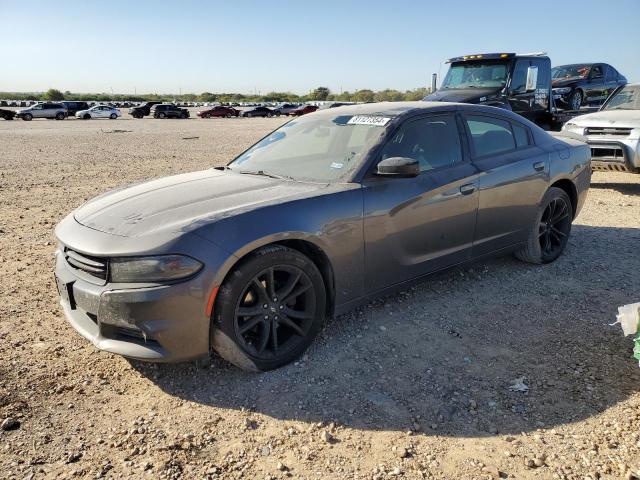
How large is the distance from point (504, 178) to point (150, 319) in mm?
3138

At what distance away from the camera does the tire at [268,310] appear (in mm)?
2902

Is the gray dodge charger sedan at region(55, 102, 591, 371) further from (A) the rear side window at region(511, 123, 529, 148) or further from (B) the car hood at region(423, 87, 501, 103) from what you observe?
(B) the car hood at region(423, 87, 501, 103)

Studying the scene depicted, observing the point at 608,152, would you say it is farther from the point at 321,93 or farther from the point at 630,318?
the point at 321,93

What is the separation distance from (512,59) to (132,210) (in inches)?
383

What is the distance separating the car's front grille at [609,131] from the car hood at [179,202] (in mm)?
6814

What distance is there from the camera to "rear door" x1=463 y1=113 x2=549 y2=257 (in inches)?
169

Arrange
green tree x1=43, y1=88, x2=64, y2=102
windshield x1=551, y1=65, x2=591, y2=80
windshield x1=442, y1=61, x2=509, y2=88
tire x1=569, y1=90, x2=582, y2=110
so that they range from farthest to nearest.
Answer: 1. green tree x1=43, y1=88, x2=64, y2=102
2. windshield x1=551, y1=65, x2=591, y2=80
3. tire x1=569, y1=90, x2=582, y2=110
4. windshield x1=442, y1=61, x2=509, y2=88

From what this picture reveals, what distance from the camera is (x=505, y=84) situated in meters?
10.6

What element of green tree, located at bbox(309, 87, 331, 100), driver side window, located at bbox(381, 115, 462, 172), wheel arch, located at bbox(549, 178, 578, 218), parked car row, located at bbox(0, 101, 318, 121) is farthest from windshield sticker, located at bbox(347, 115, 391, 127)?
green tree, located at bbox(309, 87, 331, 100)

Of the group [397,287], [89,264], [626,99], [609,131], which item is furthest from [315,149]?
[626,99]

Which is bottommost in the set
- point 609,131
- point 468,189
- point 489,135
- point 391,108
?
point 468,189

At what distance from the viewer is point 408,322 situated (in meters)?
3.84

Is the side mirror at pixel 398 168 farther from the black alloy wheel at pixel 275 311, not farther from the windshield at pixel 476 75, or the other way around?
the windshield at pixel 476 75

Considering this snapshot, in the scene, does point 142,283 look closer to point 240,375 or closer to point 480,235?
point 240,375
